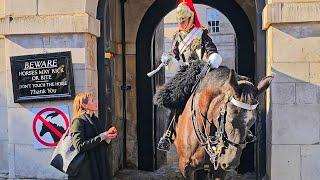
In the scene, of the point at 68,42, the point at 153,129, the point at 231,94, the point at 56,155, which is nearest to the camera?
the point at 231,94

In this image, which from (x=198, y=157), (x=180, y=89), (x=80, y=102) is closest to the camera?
(x=80, y=102)

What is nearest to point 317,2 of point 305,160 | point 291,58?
point 291,58

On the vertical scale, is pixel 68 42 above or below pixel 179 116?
above

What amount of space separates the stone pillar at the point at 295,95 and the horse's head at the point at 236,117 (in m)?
1.61

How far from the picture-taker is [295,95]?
5.92 meters

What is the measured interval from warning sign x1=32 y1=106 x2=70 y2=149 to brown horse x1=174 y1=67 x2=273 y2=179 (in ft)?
5.64

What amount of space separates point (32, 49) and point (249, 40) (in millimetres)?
4538

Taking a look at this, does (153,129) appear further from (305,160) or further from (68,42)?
(305,160)

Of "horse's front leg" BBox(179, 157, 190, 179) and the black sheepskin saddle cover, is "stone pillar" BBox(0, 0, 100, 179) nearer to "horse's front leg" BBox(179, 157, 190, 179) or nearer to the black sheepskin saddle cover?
the black sheepskin saddle cover

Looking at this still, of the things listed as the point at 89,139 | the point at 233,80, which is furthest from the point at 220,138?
the point at 89,139

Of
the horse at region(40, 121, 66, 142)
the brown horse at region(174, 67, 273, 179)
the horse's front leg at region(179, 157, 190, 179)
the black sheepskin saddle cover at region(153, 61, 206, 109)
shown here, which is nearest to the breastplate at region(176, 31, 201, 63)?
the black sheepskin saddle cover at region(153, 61, 206, 109)

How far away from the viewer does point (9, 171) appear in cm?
683

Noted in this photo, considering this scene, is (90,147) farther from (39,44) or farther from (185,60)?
(39,44)

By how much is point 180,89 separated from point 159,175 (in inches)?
151
